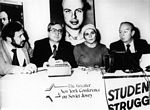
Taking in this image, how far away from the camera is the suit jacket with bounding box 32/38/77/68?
4.89 ft

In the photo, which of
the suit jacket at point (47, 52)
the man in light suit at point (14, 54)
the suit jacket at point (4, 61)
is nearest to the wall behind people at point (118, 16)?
the suit jacket at point (47, 52)

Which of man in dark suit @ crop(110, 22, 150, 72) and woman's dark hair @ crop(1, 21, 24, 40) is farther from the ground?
woman's dark hair @ crop(1, 21, 24, 40)

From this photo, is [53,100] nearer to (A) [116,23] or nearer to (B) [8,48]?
(B) [8,48]

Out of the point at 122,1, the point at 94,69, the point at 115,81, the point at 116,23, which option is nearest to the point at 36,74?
the point at 94,69

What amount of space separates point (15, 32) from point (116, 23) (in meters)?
0.64

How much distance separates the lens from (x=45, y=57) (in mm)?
1496

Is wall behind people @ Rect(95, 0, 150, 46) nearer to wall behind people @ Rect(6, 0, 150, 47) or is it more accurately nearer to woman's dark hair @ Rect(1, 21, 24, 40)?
wall behind people @ Rect(6, 0, 150, 47)

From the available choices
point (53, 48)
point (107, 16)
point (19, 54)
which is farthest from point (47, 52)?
point (107, 16)

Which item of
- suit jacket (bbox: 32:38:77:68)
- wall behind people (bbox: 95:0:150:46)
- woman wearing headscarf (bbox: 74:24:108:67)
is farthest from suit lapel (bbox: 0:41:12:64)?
wall behind people (bbox: 95:0:150:46)

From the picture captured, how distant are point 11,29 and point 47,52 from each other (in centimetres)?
26

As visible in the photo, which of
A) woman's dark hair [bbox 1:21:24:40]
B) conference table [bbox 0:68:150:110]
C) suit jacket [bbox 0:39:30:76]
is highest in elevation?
woman's dark hair [bbox 1:21:24:40]

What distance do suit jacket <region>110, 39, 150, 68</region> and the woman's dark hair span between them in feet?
1.96

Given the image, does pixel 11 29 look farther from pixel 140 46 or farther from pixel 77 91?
pixel 140 46

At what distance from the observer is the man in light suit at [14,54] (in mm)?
1462
